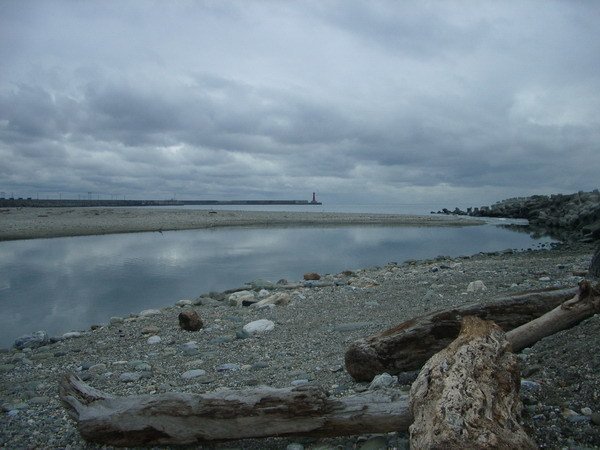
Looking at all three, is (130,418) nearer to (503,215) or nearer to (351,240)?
(351,240)

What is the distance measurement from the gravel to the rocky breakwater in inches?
804

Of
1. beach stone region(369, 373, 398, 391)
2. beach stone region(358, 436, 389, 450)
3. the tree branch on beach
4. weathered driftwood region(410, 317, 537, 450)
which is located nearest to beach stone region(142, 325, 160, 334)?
the tree branch on beach

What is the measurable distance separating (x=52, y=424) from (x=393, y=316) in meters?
5.67

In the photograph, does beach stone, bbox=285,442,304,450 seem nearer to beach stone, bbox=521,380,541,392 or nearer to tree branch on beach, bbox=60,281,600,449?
tree branch on beach, bbox=60,281,600,449

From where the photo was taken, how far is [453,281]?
12.3m

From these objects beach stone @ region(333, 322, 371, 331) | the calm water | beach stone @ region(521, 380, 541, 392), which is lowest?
the calm water

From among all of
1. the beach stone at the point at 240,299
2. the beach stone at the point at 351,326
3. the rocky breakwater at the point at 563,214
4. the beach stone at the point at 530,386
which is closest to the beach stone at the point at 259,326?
the beach stone at the point at 351,326

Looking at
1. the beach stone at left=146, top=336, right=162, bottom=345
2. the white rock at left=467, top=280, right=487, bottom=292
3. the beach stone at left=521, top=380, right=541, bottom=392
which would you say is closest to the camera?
the beach stone at left=521, top=380, right=541, bottom=392

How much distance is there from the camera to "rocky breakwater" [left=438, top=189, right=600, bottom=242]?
3150 cm

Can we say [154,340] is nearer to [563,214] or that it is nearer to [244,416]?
[244,416]

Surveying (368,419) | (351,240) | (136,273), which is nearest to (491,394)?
(368,419)

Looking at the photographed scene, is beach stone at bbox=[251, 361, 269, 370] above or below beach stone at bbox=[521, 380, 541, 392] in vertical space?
below

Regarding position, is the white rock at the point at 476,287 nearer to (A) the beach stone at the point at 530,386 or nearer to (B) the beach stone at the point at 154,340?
(A) the beach stone at the point at 530,386

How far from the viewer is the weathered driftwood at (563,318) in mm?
4848
